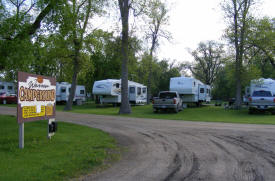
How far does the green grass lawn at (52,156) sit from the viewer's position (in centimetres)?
503

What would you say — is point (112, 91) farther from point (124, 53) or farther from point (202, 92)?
point (202, 92)

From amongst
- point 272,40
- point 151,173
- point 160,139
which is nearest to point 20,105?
point 151,173

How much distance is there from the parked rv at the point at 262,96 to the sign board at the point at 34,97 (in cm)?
1799

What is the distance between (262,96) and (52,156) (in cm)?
2001

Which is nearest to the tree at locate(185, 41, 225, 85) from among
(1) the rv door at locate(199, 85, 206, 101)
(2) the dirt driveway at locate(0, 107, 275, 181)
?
(1) the rv door at locate(199, 85, 206, 101)

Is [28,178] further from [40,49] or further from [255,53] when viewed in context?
[255,53]

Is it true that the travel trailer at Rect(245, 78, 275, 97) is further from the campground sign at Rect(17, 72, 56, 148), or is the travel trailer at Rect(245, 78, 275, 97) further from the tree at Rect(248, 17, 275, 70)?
the campground sign at Rect(17, 72, 56, 148)

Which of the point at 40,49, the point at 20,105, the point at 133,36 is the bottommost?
the point at 20,105

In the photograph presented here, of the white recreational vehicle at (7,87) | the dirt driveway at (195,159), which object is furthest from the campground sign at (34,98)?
the white recreational vehicle at (7,87)

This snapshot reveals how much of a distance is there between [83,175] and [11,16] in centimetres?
834

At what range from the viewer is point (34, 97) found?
7719 millimetres

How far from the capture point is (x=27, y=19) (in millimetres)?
10570

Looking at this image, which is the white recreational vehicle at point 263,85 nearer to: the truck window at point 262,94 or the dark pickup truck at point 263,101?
the truck window at point 262,94

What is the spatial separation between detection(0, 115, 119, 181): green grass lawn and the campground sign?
2.32ft
